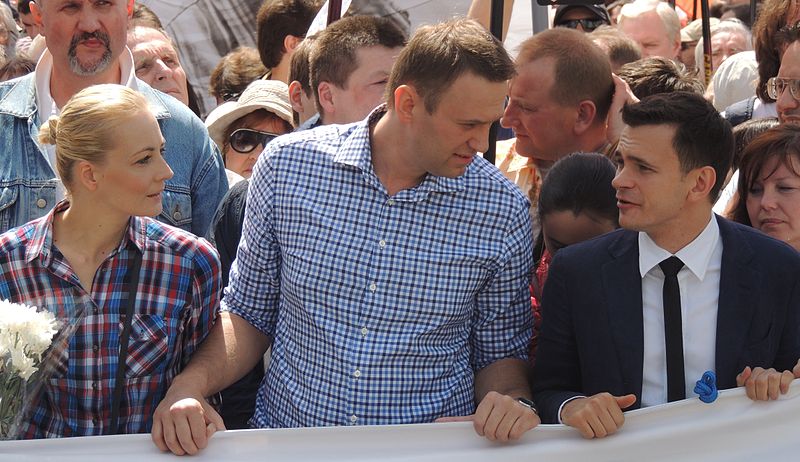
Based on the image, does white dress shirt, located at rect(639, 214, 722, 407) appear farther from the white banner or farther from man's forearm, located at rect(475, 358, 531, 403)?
man's forearm, located at rect(475, 358, 531, 403)

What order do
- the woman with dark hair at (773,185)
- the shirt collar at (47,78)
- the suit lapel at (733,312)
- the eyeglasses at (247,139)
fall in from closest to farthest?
the suit lapel at (733,312), the woman with dark hair at (773,185), the shirt collar at (47,78), the eyeglasses at (247,139)

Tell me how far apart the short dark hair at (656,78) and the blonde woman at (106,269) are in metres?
2.54

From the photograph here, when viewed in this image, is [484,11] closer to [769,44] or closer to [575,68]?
[575,68]

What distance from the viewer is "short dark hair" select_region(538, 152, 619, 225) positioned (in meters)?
3.58

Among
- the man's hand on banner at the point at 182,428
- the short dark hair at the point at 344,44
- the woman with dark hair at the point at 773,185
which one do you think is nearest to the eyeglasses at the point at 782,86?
the woman with dark hair at the point at 773,185

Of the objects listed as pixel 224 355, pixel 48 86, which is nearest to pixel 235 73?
pixel 48 86

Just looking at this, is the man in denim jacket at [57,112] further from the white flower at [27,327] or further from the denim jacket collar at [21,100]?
the white flower at [27,327]

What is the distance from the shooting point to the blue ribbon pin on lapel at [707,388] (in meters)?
3.00

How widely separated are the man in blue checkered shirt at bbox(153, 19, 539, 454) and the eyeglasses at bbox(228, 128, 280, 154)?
2345 millimetres

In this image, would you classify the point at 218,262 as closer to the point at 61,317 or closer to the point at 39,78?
the point at 61,317

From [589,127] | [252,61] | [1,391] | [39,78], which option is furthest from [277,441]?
[252,61]

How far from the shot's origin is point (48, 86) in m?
4.12

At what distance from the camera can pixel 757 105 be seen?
5527mm

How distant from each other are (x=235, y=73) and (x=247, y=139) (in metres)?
1.16
